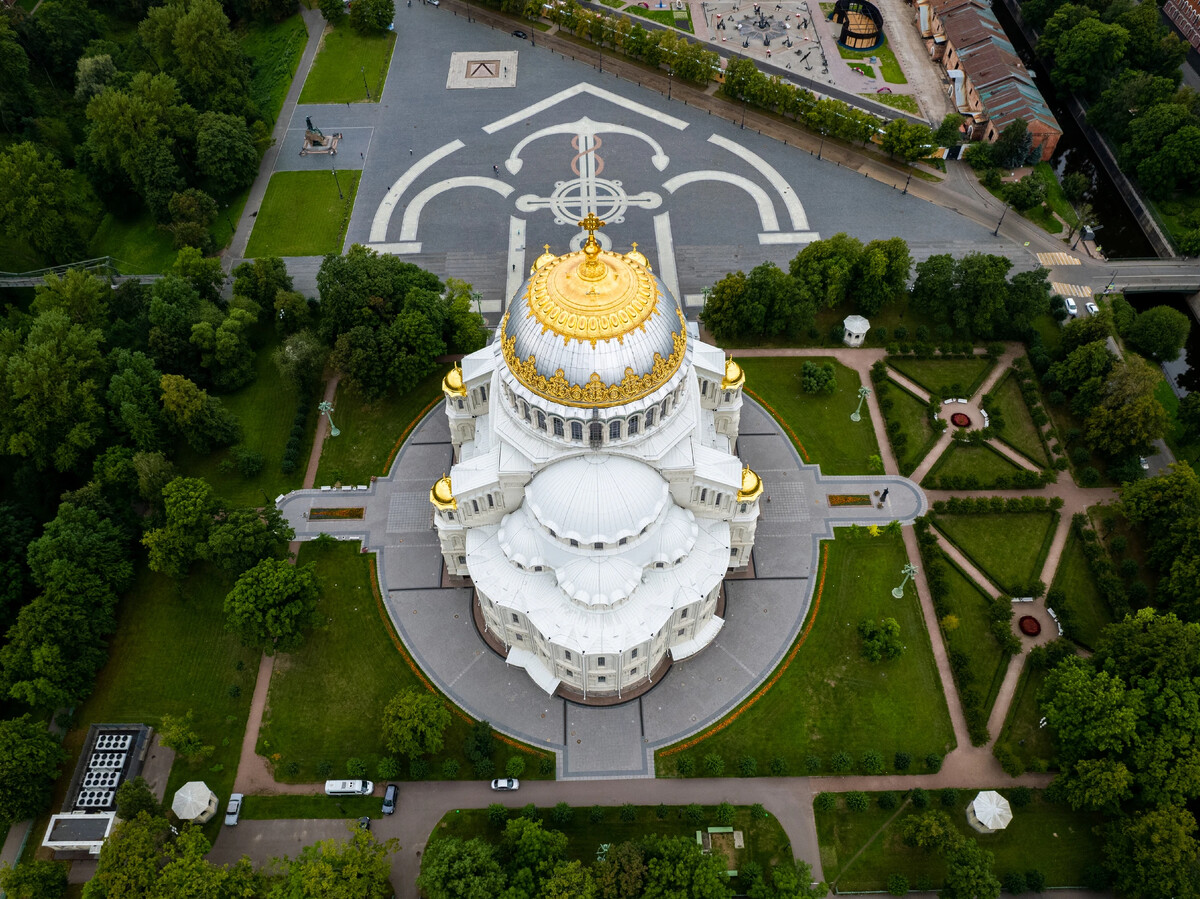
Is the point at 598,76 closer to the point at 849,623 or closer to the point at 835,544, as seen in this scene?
the point at 835,544

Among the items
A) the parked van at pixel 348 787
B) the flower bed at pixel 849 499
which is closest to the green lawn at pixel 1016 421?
the flower bed at pixel 849 499

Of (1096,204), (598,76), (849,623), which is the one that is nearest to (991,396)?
(849,623)

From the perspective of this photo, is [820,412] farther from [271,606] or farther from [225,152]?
[225,152]

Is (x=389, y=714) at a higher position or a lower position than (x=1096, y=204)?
lower

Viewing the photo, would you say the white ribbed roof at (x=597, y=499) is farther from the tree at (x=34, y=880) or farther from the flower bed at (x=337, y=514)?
the tree at (x=34, y=880)

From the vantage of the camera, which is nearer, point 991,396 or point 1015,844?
point 1015,844

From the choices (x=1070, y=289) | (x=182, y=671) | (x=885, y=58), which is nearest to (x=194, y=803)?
(x=182, y=671)

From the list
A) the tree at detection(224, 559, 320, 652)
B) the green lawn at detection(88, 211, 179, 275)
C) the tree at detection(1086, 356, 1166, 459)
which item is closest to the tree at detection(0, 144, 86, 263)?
the green lawn at detection(88, 211, 179, 275)
